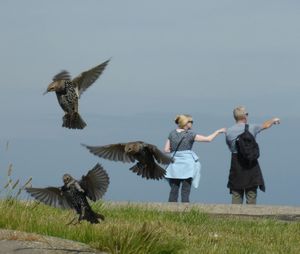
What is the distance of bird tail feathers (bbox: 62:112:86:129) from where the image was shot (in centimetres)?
425

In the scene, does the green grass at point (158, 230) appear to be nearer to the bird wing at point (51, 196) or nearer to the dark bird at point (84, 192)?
the bird wing at point (51, 196)

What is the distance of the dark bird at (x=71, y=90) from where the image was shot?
428 cm

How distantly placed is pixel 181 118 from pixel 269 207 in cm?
241

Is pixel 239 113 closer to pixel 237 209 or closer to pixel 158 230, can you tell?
pixel 237 209

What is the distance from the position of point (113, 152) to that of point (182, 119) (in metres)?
11.3

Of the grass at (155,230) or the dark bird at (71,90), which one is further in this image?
the grass at (155,230)

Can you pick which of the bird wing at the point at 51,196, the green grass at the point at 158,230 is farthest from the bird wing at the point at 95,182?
the green grass at the point at 158,230

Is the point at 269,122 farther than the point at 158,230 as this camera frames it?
Yes

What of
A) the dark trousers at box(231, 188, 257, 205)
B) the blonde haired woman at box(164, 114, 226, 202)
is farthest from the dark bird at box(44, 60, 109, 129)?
the dark trousers at box(231, 188, 257, 205)

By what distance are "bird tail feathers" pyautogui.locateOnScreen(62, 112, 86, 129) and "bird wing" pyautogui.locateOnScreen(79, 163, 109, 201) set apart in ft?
0.88

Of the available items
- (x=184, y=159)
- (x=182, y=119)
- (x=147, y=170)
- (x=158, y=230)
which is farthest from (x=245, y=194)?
(x=147, y=170)

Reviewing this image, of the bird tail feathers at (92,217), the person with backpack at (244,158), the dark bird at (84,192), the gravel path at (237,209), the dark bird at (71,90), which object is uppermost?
the person with backpack at (244,158)

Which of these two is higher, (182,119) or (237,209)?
(182,119)

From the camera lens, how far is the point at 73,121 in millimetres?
4312
